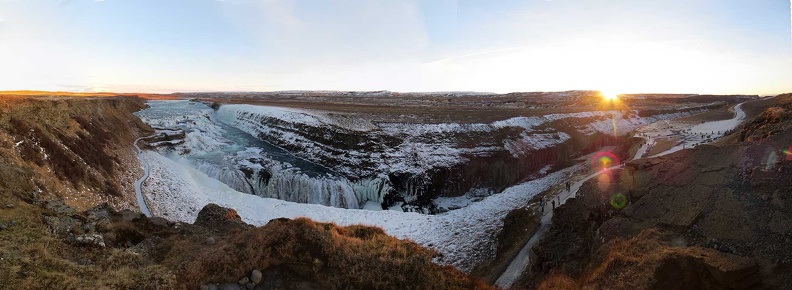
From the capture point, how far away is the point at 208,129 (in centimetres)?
4953

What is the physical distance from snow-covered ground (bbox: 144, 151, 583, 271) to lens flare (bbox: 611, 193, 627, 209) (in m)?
6.30

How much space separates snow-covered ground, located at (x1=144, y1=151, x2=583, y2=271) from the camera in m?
20.1

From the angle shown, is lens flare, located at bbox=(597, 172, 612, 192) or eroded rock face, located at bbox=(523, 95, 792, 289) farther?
lens flare, located at bbox=(597, 172, 612, 192)

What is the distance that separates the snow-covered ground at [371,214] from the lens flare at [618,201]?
6303 mm

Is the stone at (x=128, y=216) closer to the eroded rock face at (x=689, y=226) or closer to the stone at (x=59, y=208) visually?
the stone at (x=59, y=208)

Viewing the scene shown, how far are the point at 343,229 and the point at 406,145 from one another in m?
26.5

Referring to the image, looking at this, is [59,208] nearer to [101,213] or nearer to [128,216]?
[101,213]

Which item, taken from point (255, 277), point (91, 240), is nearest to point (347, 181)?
point (91, 240)

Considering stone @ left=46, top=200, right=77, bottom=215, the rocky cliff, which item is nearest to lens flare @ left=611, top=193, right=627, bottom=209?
stone @ left=46, top=200, right=77, bottom=215

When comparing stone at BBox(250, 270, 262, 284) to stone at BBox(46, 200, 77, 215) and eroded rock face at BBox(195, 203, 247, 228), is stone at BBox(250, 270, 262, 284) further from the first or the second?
stone at BBox(46, 200, 77, 215)

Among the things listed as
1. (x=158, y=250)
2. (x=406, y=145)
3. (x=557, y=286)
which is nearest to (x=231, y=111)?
(x=406, y=145)

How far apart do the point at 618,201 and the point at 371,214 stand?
14.5m

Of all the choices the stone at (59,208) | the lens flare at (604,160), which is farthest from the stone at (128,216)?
the lens flare at (604,160)

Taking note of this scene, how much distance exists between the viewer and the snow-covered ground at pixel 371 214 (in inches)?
790
